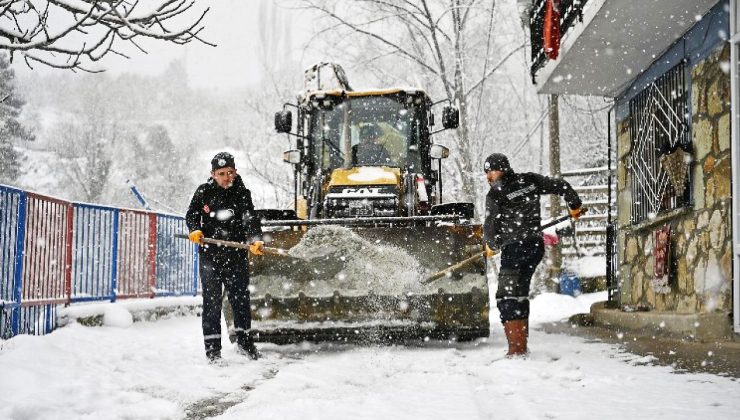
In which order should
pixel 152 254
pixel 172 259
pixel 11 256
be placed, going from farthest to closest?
pixel 172 259 → pixel 152 254 → pixel 11 256

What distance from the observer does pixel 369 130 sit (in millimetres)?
8508

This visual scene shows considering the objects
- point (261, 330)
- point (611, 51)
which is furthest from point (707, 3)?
point (261, 330)

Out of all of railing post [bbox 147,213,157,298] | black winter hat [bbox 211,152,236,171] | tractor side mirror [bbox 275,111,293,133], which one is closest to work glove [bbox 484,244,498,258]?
black winter hat [bbox 211,152,236,171]

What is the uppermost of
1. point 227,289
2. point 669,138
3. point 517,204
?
point 669,138

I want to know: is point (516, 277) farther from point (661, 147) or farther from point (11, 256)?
point (11, 256)

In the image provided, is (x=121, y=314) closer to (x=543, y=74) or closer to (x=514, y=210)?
(x=514, y=210)

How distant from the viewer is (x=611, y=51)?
8.48 metres

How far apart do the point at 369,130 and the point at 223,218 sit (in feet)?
9.63

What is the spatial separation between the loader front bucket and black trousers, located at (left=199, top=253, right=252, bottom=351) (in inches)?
14.9

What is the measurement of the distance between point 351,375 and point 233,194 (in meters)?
2.14

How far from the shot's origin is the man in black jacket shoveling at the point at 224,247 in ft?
19.6

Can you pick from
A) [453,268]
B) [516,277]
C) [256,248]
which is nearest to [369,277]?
[453,268]

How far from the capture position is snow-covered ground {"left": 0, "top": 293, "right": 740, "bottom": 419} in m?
3.57

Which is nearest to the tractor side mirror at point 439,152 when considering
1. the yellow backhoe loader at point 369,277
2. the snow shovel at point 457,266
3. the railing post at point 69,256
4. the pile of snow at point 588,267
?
the yellow backhoe loader at point 369,277
